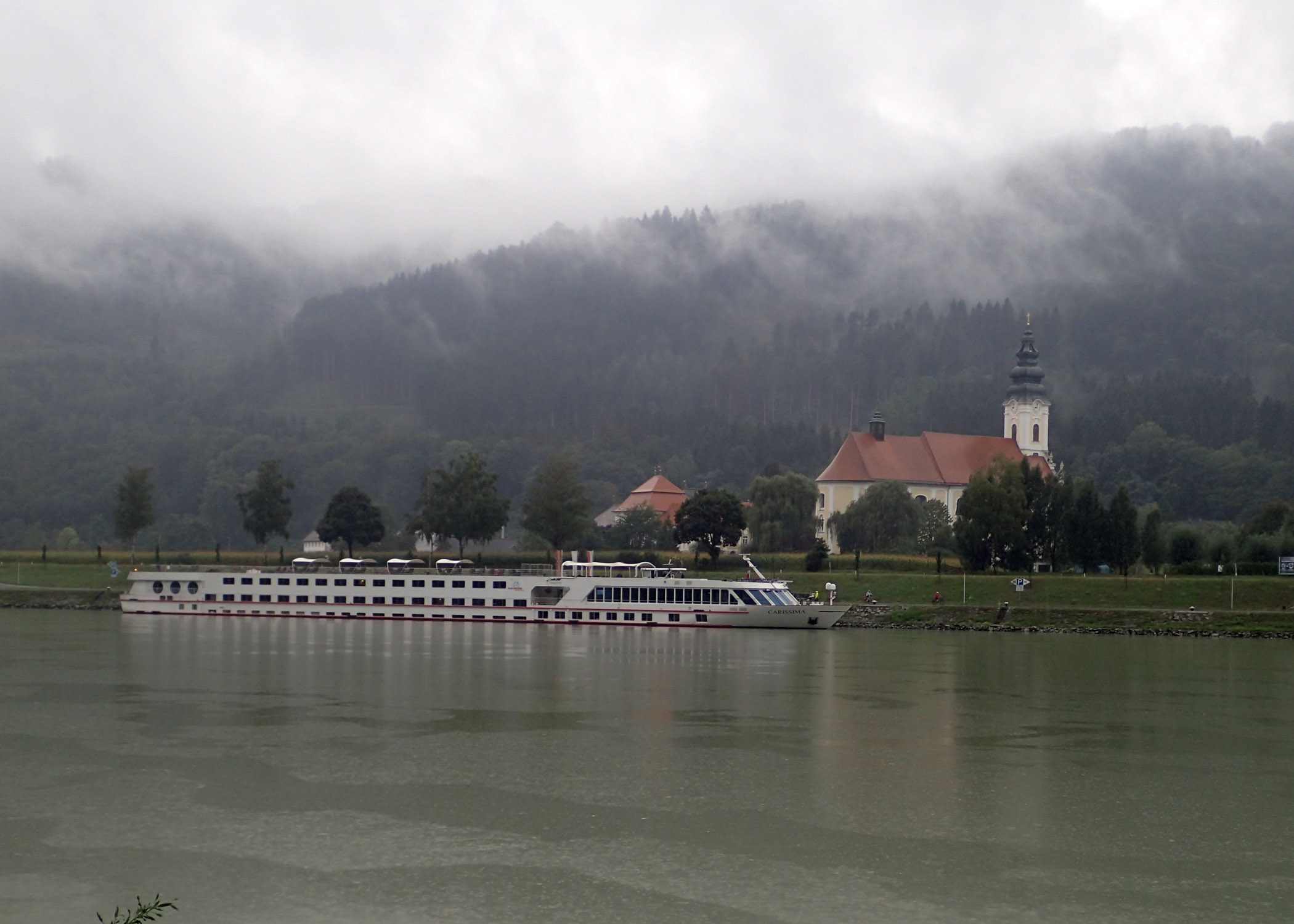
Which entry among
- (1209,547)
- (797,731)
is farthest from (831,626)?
(797,731)

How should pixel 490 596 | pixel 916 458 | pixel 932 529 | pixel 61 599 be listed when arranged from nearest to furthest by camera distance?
pixel 490 596 → pixel 61 599 → pixel 932 529 → pixel 916 458

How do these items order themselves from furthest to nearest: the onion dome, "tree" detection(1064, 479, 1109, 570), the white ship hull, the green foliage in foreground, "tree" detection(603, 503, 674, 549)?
the onion dome, "tree" detection(603, 503, 674, 549), "tree" detection(1064, 479, 1109, 570), the white ship hull, the green foliage in foreground

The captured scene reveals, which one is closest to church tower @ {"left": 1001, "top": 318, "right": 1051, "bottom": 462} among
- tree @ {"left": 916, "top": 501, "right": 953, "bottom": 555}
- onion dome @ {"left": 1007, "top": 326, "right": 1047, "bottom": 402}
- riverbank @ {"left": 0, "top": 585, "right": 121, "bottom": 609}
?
onion dome @ {"left": 1007, "top": 326, "right": 1047, "bottom": 402}

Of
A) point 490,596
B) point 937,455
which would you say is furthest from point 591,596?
point 937,455

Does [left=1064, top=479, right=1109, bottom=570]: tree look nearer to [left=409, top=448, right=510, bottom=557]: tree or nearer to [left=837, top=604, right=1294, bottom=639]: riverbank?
[left=837, top=604, right=1294, bottom=639]: riverbank

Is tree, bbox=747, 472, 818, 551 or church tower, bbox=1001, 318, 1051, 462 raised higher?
church tower, bbox=1001, 318, 1051, 462

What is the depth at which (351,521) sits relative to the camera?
11431cm

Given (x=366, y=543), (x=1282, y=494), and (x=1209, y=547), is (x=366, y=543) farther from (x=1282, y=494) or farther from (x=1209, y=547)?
(x=1282, y=494)

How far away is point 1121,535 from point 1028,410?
75.5 meters

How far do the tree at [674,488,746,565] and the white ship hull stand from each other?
66.5 ft

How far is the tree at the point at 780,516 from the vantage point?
122562 millimetres

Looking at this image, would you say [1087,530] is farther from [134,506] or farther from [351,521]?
[134,506]

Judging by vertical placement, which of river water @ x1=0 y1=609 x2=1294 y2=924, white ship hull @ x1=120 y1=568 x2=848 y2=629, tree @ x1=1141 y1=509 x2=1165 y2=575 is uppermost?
tree @ x1=1141 y1=509 x2=1165 y2=575

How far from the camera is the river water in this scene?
20.0 m
